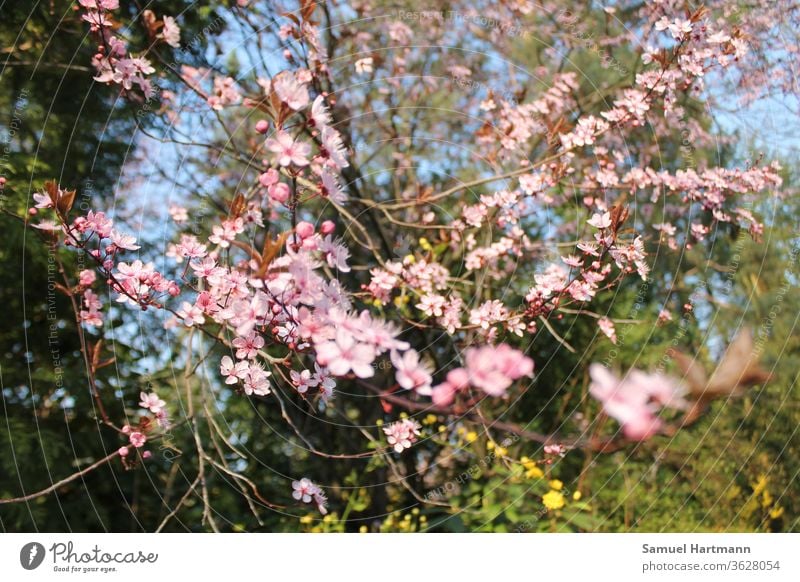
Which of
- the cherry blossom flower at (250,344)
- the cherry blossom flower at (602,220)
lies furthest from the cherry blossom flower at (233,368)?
the cherry blossom flower at (602,220)

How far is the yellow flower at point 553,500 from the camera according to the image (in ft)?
6.31

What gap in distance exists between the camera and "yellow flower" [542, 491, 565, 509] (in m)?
1.92

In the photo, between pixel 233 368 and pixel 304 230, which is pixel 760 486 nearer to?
pixel 233 368

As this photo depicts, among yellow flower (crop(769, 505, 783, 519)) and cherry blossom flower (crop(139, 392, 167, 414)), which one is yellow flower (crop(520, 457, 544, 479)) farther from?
cherry blossom flower (crop(139, 392, 167, 414))

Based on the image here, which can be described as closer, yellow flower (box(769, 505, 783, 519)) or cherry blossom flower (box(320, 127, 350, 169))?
cherry blossom flower (box(320, 127, 350, 169))

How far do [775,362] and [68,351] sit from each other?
2329mm

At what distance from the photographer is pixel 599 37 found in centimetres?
238

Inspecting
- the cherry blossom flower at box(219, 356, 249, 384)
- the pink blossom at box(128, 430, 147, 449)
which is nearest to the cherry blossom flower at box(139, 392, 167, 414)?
the pink blossom at box(128, 430, 147, 449)

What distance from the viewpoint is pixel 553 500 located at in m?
1.95

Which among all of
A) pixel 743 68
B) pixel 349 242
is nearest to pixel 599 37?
pixel 743 68

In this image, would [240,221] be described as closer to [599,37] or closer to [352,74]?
[352,74]

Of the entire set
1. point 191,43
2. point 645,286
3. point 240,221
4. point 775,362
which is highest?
point 191,43

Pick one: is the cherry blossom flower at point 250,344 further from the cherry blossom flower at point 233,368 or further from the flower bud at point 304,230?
the flower bud at point 304,230

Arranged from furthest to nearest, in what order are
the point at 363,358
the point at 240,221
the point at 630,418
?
the point at 240,221 → the point at 630,418 → the point at 363,358
